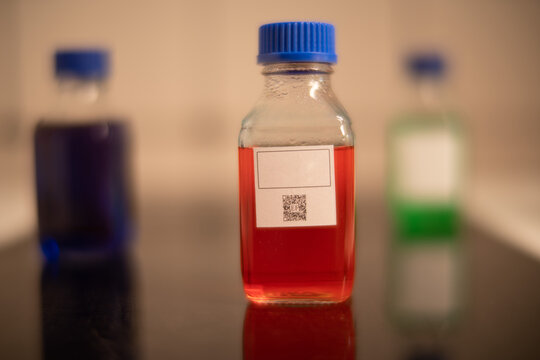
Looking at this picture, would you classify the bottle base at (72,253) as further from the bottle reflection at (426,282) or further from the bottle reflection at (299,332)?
the bottle reflection at (426,282)

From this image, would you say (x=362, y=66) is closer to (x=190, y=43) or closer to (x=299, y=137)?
(x=190, y=43)

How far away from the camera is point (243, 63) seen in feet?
4.31

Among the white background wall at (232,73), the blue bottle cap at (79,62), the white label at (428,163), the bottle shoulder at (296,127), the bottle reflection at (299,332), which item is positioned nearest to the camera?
the bottle reflection at (299,332)

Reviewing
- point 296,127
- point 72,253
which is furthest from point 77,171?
point 296,127

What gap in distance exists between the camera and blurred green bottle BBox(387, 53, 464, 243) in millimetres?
1033

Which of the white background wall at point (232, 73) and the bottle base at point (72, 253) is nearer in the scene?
the bottle base at point (72, 253)

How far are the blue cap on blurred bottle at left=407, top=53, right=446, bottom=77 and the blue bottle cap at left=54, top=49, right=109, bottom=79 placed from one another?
0.55 meters

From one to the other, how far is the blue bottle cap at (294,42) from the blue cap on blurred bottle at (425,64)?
472mm

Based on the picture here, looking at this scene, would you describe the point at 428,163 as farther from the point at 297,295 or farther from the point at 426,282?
the point at 297,295

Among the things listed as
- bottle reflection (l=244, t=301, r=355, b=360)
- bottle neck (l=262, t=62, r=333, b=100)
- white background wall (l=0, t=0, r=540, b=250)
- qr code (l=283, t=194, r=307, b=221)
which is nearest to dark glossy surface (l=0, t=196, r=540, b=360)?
bottle reflection (l=244, t=301, r=355, b=360)

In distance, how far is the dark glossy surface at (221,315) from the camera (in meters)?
0.56

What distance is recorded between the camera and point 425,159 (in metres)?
1.03

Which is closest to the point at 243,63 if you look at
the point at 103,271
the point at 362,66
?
the point at 362,66

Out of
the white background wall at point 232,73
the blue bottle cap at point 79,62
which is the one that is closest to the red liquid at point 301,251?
the blue bottle cap at point 79,62
